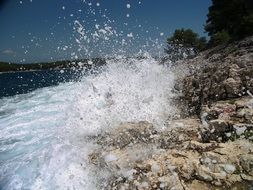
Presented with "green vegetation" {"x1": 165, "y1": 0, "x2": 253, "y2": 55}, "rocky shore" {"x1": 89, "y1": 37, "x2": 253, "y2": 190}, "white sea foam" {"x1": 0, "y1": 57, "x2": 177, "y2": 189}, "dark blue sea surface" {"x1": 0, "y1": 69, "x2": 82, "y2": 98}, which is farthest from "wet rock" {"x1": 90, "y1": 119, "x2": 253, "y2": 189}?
"green vegetation" {"x1": 165, "y1": 0, "x2": 253, "y2": 55}

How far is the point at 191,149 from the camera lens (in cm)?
688

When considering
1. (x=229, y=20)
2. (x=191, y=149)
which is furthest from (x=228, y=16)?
(x=191, y=149)

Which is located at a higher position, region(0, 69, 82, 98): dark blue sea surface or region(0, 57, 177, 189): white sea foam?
region(0, 57, 177, 189): white sea foam

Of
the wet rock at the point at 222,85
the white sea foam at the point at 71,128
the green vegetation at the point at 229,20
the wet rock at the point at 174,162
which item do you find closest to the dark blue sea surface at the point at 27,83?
the white sea foam at the point at 71,128

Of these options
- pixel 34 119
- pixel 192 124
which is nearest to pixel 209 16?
pixel 34 119

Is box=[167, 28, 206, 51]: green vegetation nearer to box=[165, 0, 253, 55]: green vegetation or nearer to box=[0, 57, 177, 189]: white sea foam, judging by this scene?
box=[165, 0, 253, 55]: green vegetation

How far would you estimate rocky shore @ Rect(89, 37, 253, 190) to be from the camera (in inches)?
235

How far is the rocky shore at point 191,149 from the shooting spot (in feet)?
19.6

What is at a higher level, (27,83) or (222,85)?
(222,85)

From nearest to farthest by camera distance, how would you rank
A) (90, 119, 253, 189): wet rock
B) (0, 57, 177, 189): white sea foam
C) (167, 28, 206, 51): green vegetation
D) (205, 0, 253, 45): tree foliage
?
(90, 119, 253, 189): wet rock
(0, 57, 177, 189): white sea foam
(205, 0, 253, 45): tree foliage
(167, 28, 206, 51): green vegetation

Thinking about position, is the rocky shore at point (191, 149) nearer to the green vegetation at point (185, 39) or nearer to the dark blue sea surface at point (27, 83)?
the dark blue sea surface at point (27, 83)

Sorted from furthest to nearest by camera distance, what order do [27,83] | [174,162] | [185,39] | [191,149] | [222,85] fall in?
[27,83]
[185,39]
[222,85]
[191,149]
[174,162]

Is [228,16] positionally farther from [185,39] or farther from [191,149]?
[191,149]

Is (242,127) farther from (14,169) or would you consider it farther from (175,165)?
(14,169)
